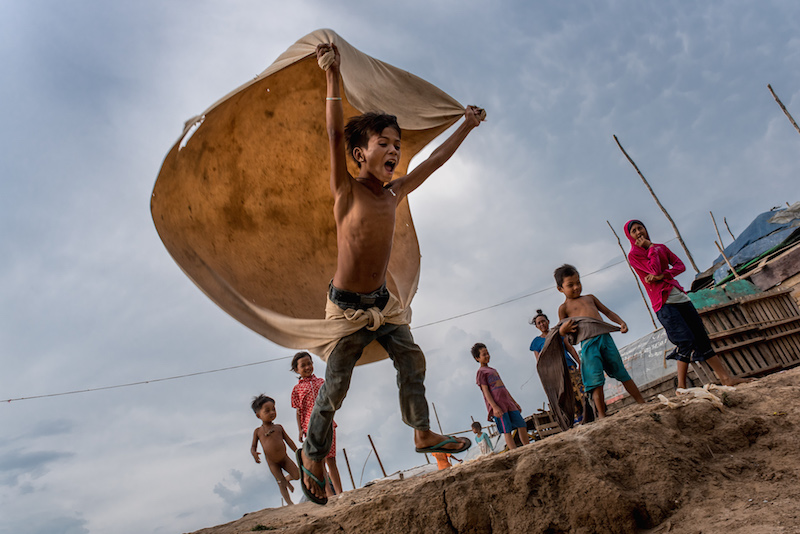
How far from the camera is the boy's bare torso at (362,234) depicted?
232 centimetres

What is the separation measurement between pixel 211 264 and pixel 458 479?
174cm

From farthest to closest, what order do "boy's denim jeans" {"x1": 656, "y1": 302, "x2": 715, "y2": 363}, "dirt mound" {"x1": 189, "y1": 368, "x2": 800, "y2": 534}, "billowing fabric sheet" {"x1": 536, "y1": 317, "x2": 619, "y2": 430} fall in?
1. "billowing fabric sheet" {"x1": 536, "y1": 317, "x2": 619, "y2": 430}
2. "boy's denim jeans" {"x1": 656, "y1": 302, "x2": 715, "y2": 363}
3. "dirt mound" {"x1": 189, "y1": 368, "x2": 800, "y2": 534}

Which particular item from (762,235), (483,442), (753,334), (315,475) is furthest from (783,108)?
(315,475)

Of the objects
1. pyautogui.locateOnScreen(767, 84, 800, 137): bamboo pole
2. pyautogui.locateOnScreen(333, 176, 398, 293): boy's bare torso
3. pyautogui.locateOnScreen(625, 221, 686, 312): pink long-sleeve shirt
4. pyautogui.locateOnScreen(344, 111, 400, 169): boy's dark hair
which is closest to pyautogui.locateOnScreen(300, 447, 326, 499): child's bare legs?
pyautogui.locateOnScreen(333, 176, 398, 293): boy's bare torso

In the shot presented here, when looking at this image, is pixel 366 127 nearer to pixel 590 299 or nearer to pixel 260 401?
pixel 590 299

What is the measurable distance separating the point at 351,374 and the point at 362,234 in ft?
2.26

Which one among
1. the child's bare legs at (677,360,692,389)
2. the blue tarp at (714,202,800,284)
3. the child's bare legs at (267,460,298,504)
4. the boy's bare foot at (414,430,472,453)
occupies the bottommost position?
the child's bare legs at (677,360,692,389)

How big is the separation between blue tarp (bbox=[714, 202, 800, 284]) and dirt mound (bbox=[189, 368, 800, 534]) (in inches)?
435

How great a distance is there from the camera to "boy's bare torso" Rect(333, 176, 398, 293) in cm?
232

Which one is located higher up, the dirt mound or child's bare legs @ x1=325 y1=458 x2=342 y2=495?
child's bare legs @ x1=325 y1=458 x2=342 y2=495

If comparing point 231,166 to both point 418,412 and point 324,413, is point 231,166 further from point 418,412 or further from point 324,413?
point 418,412

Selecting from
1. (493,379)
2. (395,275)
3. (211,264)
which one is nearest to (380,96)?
(395,275)

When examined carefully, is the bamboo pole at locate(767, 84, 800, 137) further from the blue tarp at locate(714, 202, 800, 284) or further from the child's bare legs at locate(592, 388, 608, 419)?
the child's bare legs at locate(592, 388, 608, 419)

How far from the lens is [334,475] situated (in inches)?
182
